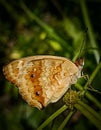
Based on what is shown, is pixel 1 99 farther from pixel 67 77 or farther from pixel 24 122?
pixel 67 77

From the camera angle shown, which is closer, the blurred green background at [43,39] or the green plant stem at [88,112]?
the green plant stem at [88,112]

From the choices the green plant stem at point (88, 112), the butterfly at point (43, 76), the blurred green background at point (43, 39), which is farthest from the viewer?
the blurred green background at point (43, 39)

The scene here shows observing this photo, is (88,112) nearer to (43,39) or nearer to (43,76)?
(43,76)

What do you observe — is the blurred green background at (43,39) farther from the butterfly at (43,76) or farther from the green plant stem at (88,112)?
the green plant stem at (88,112)

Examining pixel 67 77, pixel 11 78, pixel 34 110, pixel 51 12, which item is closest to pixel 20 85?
pixel 11 78

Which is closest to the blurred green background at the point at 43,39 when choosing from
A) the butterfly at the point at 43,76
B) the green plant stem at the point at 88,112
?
the butterfly at the point at 43,76

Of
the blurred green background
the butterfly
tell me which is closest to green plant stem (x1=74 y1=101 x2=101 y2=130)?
the butterfly

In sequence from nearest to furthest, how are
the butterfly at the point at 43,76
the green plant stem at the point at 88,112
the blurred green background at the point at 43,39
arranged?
the green plant stem at the point at 88,112, the butterfly at the point at 43,76, the blurred green background at the point at 43,39
